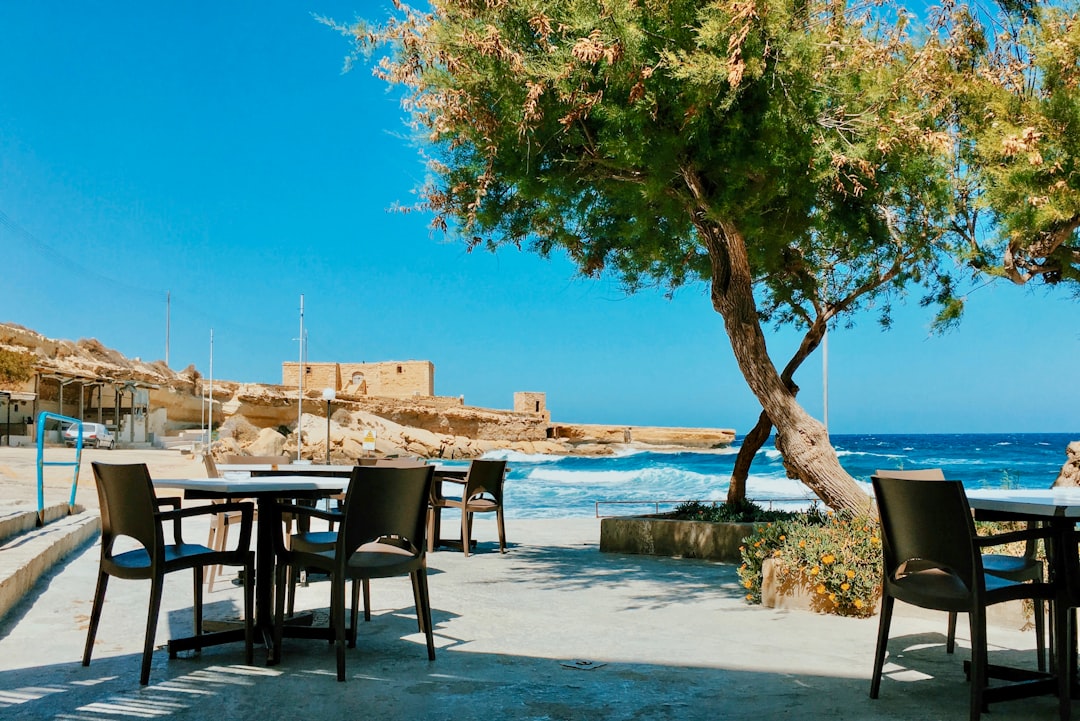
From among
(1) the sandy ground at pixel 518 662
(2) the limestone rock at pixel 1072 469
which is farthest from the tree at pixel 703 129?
(2) the limestone rock at pixel 1072 469

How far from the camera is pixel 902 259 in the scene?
21.0ft

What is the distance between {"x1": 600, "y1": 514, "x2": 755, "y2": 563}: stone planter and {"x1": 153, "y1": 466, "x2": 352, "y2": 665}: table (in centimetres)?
373

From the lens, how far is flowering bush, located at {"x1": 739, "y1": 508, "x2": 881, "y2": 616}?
445 centimetres

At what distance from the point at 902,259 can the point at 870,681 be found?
4.04 meters

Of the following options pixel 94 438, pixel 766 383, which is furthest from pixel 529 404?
pixel 766 383

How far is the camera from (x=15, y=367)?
26141 mm

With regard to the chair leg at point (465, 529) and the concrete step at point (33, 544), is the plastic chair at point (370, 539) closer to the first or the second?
the concrete step at point (33, 544)

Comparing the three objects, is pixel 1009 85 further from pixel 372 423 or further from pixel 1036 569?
pixel 372 423

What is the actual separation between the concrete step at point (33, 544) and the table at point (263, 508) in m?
1.23

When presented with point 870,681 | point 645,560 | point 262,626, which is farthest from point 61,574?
point 870,681

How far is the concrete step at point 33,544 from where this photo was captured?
4.31 meters

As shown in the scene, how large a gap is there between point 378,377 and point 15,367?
82.9 feet

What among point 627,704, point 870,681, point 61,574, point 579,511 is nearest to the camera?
point 627,704

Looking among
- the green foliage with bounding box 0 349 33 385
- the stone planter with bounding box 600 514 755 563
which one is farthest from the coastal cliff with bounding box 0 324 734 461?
the stone planter with bounding box 600 514 755 563
